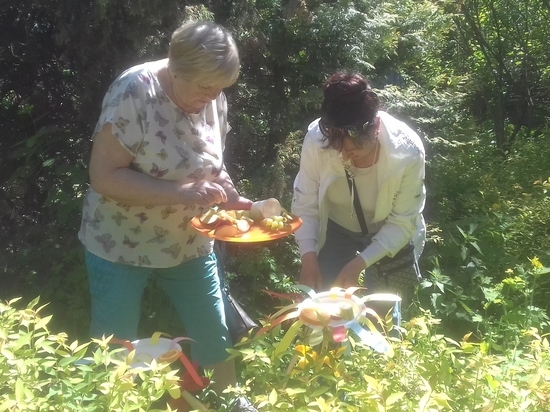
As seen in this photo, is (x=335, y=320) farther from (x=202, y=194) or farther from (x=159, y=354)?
(x=202, y=194)

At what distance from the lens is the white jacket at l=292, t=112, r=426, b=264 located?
2250 mm

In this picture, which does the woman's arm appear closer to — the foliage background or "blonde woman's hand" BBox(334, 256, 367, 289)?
"blonde woman's hand" BBox(334, 256, 367, 289)

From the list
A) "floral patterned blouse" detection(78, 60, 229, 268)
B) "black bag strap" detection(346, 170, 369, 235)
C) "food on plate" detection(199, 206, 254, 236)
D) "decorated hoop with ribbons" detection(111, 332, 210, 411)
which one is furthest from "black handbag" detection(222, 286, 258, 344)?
"decorated hoop with ribbons" detection(111, 332, 210, 411)

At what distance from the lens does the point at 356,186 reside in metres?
2.38

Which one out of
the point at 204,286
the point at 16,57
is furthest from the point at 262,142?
the point at 204,286

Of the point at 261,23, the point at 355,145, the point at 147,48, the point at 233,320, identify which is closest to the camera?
the point at 355,145

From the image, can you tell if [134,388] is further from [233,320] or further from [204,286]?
[233,320]

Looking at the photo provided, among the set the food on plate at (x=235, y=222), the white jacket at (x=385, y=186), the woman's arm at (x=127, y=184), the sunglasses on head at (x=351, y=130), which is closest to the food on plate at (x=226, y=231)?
the food on plate at (x=235, y=222)

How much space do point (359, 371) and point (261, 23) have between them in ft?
9.71

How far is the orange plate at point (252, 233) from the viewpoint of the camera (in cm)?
209

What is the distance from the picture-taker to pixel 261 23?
160 inches

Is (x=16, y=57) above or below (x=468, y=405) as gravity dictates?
above

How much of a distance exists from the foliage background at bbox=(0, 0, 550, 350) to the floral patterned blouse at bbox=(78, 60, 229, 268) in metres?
1.23

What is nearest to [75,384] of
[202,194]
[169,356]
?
[169,356]
